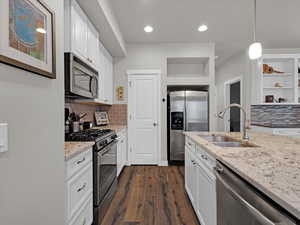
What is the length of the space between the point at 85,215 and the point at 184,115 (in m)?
2.99

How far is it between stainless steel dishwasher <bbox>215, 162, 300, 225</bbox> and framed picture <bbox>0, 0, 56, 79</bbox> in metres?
1.20

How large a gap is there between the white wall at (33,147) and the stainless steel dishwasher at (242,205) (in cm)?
104

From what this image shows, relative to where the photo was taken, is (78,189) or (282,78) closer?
(78,189)

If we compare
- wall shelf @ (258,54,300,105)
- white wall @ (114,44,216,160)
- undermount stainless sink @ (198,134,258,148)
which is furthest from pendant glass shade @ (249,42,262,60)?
wall shelf @ (258,54,300,105)

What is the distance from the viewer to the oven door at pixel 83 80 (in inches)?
75.8

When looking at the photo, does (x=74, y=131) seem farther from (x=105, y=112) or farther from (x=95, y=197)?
(x=105, y=112)

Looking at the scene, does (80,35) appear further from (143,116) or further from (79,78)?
(143,116)

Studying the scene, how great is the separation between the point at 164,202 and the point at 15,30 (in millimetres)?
2345

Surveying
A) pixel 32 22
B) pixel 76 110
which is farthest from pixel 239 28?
pixel 32 22

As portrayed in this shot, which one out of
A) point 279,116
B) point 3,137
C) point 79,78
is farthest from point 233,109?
point 3,137

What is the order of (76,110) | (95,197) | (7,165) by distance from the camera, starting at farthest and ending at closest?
(76,110), (95,197), (7,165)

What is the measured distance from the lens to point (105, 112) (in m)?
4.11


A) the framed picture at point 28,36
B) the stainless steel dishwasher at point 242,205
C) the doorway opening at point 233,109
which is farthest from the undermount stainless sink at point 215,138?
the doorway opening at point 233,109

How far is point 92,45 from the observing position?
254cm
